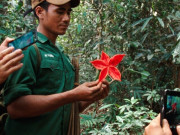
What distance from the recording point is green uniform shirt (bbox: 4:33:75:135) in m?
1.08

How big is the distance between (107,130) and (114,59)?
1.42 metres

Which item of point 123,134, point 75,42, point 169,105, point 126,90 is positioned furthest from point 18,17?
point 169,105

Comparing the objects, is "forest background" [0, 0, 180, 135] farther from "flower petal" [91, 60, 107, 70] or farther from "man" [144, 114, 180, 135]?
"man" [144, 114, 180, 135]

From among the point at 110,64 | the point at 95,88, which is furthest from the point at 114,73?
the point at 95,88

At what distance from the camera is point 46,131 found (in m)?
1.20

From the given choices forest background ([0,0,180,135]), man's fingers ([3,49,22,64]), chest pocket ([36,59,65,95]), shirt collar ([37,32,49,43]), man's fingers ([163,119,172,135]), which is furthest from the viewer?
forest background ([0,0,180,135])

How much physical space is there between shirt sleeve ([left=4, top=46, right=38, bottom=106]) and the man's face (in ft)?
1.05

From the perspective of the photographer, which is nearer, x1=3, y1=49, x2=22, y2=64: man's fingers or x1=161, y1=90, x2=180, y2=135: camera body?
x1=161, y1=90, x2=180, y2=135: camera body

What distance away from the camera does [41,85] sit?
1203 mm

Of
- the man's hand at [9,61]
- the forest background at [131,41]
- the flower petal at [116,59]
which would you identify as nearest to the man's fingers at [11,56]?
the man's hand at [9,61]

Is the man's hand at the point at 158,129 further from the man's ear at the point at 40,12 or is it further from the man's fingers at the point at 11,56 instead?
the man's ear at the point at 40,12

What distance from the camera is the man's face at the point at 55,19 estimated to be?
139 cm

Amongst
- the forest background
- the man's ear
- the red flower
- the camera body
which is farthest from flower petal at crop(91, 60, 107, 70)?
the forest background

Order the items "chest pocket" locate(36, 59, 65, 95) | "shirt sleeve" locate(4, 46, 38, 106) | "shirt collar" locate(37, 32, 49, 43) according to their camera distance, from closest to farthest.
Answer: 1. "shirt sleeve" locate(4, 46, 38, 106)
2. "chest pocket" locate(36, 59, 65, 95)
3. "shirt collar" locate(37, 32, 49, 43)
